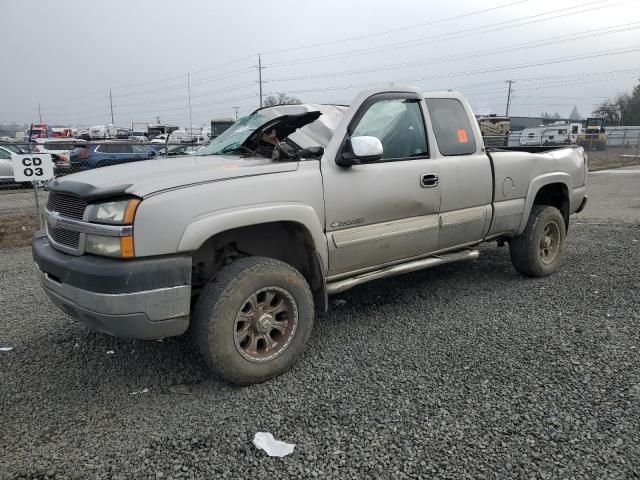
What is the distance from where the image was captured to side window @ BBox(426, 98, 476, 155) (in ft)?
14.3

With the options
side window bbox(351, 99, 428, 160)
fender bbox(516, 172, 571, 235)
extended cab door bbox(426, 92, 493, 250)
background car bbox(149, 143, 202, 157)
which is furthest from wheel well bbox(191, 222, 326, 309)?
background car bbox(149, 143, 202, 157)

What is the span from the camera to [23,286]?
5531mm

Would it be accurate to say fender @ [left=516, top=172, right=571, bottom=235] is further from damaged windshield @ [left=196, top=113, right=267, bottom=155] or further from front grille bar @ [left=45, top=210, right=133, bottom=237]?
front grille bar @ [left=45, top=210, right=133, bottom=237]

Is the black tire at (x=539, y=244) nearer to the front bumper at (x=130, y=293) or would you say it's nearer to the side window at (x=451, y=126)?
the side window at (x=451, y=126)

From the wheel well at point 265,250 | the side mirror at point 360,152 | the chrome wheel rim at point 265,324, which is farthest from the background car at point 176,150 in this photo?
the chrome wheel rim at point 265,324

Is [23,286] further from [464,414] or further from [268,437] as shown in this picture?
[464,414]

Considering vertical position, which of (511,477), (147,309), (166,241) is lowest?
(511,477)

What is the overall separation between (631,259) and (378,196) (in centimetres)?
423

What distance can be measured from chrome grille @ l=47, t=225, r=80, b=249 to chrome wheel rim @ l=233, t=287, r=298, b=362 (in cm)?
109

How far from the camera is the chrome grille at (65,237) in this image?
9.94 ft

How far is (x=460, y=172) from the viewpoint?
14.4ft

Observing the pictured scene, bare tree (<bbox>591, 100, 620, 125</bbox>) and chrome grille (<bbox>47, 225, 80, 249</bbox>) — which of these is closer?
chrome grille (<bbox>47, 225, 80, 249</bbox>)

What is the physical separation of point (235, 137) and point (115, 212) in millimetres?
1769

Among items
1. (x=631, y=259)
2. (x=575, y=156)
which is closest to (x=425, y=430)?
(x=575, y=156)
